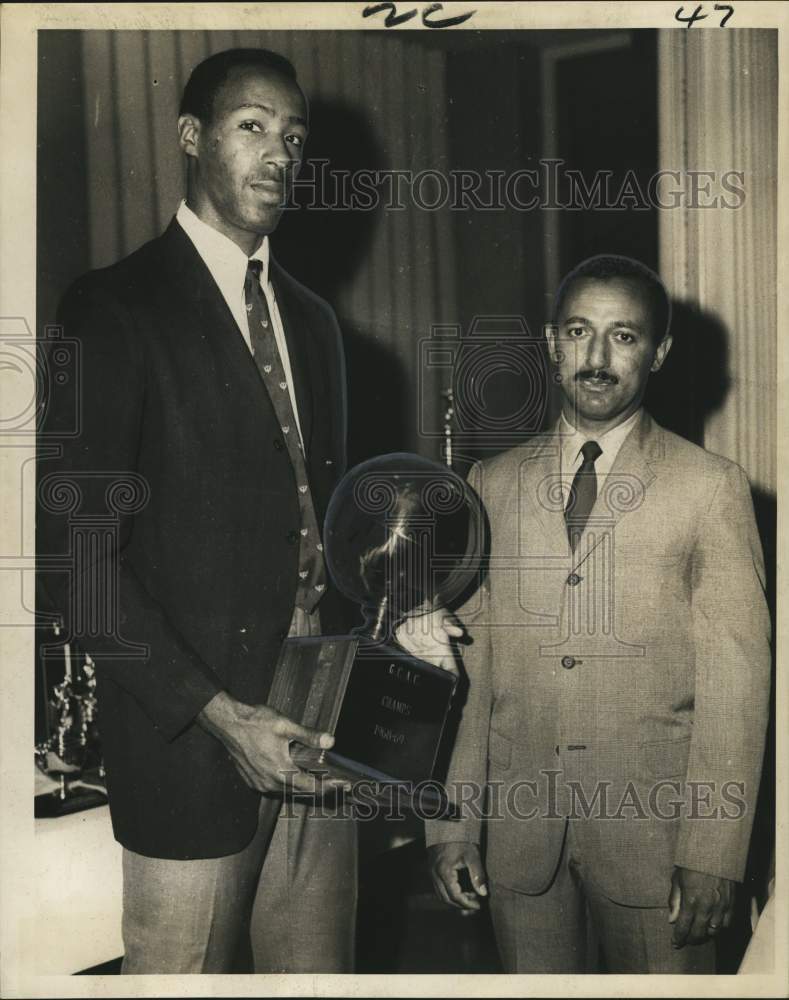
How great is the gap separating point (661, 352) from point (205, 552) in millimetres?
1330

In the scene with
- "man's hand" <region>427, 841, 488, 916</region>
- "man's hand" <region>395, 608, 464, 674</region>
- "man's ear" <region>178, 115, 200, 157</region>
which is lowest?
"man's hand" <region>427, 841, 488, 916</region>

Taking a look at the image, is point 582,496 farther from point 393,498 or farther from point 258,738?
point 258,738

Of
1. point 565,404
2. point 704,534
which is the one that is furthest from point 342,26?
point 704,534

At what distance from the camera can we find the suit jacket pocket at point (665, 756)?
2750 mm

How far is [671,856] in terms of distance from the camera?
9.13 feet

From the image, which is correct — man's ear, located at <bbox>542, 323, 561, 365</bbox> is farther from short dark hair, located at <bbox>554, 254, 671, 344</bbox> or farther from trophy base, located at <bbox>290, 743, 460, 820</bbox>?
trophy base, located at <bbox>290, 743, 460, 820</bbox>

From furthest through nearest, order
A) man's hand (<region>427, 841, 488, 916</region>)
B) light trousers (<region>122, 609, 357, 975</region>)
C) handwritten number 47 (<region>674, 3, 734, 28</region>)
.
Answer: handwritten number 47 (<region>674, 3, 734, 28</region>) → man's hand (<region>427, 841, 488, 916</region>) → light trousers (<region>122, 609, 357, 975</region>)

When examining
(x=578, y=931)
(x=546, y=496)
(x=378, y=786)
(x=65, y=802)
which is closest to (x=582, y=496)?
(x=546, y=496)

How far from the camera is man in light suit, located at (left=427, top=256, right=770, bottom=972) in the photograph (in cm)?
273

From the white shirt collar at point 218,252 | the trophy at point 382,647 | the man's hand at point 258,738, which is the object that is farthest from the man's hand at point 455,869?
the white shirt collar at point 218,252

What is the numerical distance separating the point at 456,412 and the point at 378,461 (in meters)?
0.39

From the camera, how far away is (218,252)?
2.74 m

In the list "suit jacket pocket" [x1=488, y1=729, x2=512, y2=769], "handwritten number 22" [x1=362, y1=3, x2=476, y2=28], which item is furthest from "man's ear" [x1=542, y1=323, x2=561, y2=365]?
"suit jacket pocket" [x1=488, y1=729, x2=512, y2=769]

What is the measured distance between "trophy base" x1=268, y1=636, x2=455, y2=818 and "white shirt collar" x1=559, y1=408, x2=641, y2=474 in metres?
0.69
